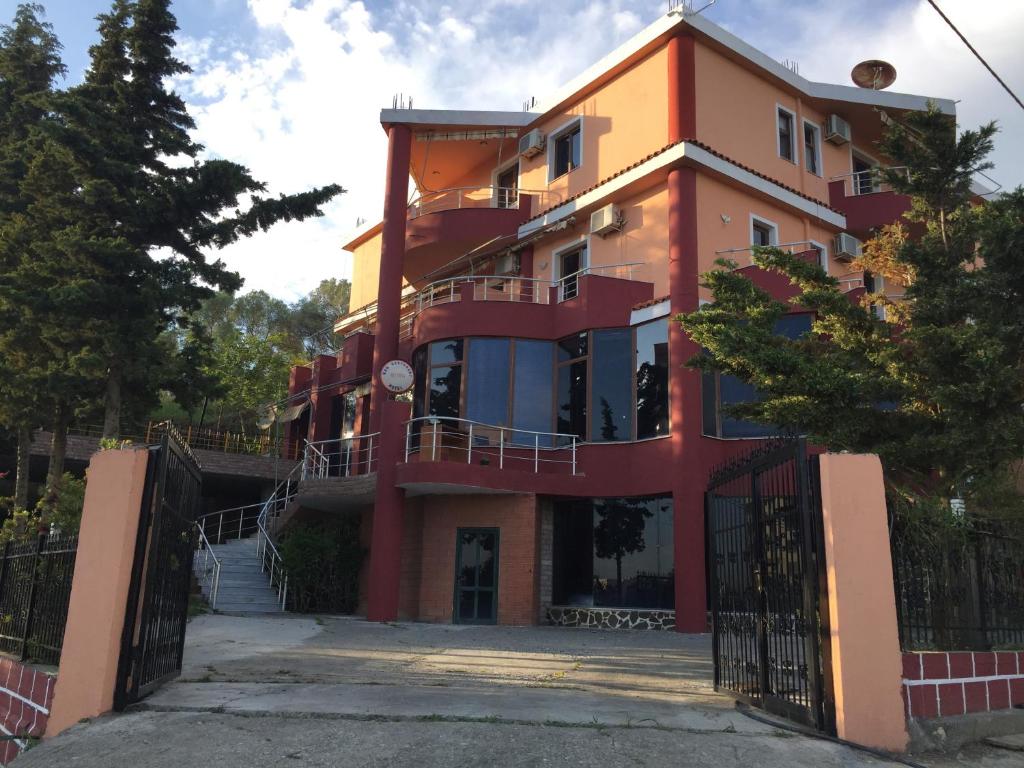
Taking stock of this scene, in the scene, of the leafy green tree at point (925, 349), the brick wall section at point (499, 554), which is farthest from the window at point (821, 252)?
the brick wall section at point (499, 554)

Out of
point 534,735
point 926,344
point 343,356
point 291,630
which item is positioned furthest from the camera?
point 343,356

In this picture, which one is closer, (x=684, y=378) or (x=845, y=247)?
(x=684, y=378)

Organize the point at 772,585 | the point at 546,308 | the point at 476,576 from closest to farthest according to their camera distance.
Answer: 1. the point at 772,585
2. the point at 476,576
3. the point at 546,308

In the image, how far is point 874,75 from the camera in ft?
70.4

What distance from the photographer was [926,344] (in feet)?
29.9

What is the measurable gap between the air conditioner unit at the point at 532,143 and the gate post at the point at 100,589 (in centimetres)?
1596

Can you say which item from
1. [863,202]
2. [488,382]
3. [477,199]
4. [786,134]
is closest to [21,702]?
[488,382]

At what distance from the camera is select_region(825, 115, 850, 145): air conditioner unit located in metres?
20.4

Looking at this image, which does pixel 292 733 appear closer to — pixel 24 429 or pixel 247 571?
pixel 247 571

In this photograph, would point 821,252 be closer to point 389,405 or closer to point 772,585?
point 389,405

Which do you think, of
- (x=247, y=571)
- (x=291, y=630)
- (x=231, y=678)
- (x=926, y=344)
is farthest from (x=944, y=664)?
(x=247, y=571)

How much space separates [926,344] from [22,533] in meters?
14.5

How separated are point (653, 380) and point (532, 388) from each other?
2.75 metres

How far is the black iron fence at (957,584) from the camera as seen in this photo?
20.8ft
